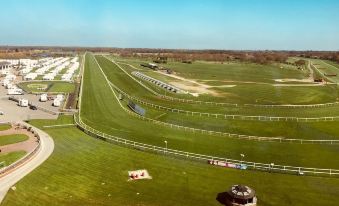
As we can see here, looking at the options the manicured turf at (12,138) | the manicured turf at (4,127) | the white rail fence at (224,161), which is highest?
the white rail fence at (224,161)

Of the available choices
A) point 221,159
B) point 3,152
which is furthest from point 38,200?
point 221,159

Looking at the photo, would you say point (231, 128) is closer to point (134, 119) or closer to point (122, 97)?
point (134, 119)

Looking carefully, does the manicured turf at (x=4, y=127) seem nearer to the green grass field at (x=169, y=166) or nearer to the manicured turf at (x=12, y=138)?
the green grass field at (x=169, y=166)

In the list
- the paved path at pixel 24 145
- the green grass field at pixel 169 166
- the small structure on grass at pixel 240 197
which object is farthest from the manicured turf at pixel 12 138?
the small structure on grass at pixel 240 197

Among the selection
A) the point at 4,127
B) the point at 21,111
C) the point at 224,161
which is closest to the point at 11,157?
the point at 4,127

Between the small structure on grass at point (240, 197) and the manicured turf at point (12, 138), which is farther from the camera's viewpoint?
the manicured turf at point (12, 138)

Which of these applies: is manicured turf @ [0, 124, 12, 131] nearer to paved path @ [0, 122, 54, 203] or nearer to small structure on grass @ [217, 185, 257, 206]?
paved path @ [0, 122, 54, 203]
